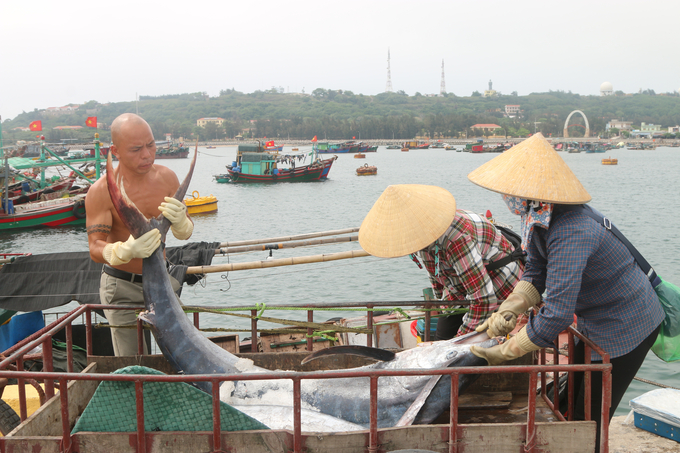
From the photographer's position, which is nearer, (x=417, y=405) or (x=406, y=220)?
(x=417, y=405)

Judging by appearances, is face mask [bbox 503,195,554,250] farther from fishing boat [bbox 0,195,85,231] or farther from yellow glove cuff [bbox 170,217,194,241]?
fishing boat [bbox 0,195,85,231]

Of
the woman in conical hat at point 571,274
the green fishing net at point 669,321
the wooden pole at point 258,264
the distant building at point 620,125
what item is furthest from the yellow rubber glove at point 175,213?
the distant building at point 620,125

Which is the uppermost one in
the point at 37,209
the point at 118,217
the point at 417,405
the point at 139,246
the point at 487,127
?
the point at 487,127

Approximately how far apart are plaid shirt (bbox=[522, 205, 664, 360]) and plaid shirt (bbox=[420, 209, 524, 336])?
2.35 feet

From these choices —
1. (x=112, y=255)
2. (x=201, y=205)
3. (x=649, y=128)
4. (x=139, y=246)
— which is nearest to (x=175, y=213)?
(x=139, y=246)

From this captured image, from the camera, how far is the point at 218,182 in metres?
60.4

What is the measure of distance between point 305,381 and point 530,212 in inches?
75.6

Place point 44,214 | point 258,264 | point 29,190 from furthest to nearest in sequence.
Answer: point 29,190, point 44,214, point 258,264

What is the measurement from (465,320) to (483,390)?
55 cm

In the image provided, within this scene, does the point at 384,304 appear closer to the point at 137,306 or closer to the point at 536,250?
the point at 536,250

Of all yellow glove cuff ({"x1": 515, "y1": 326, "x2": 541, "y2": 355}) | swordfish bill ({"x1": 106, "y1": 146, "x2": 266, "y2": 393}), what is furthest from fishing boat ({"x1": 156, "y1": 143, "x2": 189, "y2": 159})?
yellow glove cuff ({"x1": 515, "y1": 326, "x2": 541, "y2": 355})

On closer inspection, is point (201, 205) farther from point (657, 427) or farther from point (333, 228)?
point (657, 427)

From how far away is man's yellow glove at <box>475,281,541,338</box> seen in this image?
3.60m

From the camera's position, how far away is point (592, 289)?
3.35m
